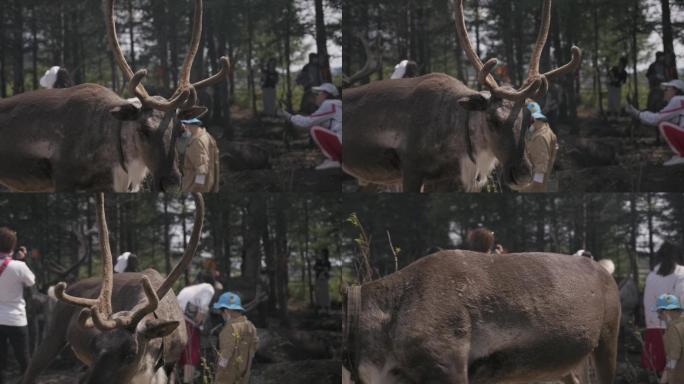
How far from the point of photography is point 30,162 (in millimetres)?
10469

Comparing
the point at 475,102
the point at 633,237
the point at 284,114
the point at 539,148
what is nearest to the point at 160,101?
the point at 284,114

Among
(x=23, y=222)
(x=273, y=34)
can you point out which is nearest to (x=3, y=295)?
(x=23, y=222)

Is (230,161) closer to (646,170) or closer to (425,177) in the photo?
(425,177)

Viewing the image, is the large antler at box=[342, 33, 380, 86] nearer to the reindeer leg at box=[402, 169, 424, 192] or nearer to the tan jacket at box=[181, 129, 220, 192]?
the reindeer leg at box=[402, 169, 424, 192]

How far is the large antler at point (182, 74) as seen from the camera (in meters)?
10.0

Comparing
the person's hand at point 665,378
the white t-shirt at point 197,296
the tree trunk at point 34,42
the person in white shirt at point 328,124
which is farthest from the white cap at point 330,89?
the person's hand at point 665,378

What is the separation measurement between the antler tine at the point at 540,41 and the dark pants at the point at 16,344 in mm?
4351

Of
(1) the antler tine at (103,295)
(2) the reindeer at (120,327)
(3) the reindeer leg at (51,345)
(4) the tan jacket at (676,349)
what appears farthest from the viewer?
(4) the tan jacket at (676,349)

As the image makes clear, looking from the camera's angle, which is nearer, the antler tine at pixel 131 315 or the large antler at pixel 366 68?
the antler tine at pixel 131 315

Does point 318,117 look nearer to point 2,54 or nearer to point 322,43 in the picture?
point 322,43

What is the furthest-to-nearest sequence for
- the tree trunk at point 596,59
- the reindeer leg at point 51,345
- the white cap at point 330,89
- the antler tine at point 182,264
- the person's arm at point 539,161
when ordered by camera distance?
the tree trunk at point 596,59, the white cap at point 330,89, the person's arm at point 539,161, the reindeer leg at point 51,345, the antler tine at point 182,264

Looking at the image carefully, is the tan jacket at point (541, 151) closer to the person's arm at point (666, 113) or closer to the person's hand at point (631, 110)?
the person's hand at point (631, 110)

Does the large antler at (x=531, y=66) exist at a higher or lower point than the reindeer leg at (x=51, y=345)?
higher

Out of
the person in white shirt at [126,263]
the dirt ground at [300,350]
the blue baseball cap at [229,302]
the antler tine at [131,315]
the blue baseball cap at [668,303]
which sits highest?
the person in white shirt at [126,263]
